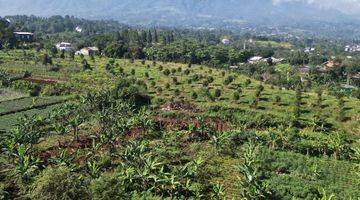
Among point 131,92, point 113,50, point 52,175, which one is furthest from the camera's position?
point 113,50

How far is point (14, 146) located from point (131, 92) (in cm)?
2198

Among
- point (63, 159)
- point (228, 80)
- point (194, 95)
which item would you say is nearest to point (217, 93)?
point (194, 95)

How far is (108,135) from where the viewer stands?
43719mm

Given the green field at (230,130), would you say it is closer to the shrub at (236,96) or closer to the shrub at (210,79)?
the shrub at (210,79)

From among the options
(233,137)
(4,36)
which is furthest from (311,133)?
(4,36)

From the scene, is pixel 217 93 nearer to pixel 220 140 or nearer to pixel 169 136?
pixel 169 136

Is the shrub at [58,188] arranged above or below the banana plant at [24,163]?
above

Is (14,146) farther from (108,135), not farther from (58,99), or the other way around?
(58,99)

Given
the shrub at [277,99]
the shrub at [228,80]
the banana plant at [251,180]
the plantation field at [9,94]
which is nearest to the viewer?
the banana plant at [251,180]

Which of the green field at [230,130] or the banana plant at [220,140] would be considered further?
the banana plant at [220,140]

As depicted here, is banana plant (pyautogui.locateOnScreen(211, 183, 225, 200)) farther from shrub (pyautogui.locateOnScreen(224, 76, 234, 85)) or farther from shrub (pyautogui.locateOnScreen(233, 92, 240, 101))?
shrub (pyautogui.locateOnScreen(224, 76, 234, 85))

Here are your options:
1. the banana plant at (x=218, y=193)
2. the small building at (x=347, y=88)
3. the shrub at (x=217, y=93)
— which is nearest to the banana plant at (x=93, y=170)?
the banana plant at (x=218, y=193)

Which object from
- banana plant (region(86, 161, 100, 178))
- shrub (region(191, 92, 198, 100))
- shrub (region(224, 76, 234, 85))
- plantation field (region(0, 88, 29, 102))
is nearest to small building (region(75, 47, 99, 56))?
plantation field (region(0, 88, 29, 102))

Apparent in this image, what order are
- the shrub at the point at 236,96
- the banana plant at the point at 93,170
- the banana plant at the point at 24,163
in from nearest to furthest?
the banana plant at the point at 24,163
the banana plant at the point at 93,170
the shrub at the point at 236,96
